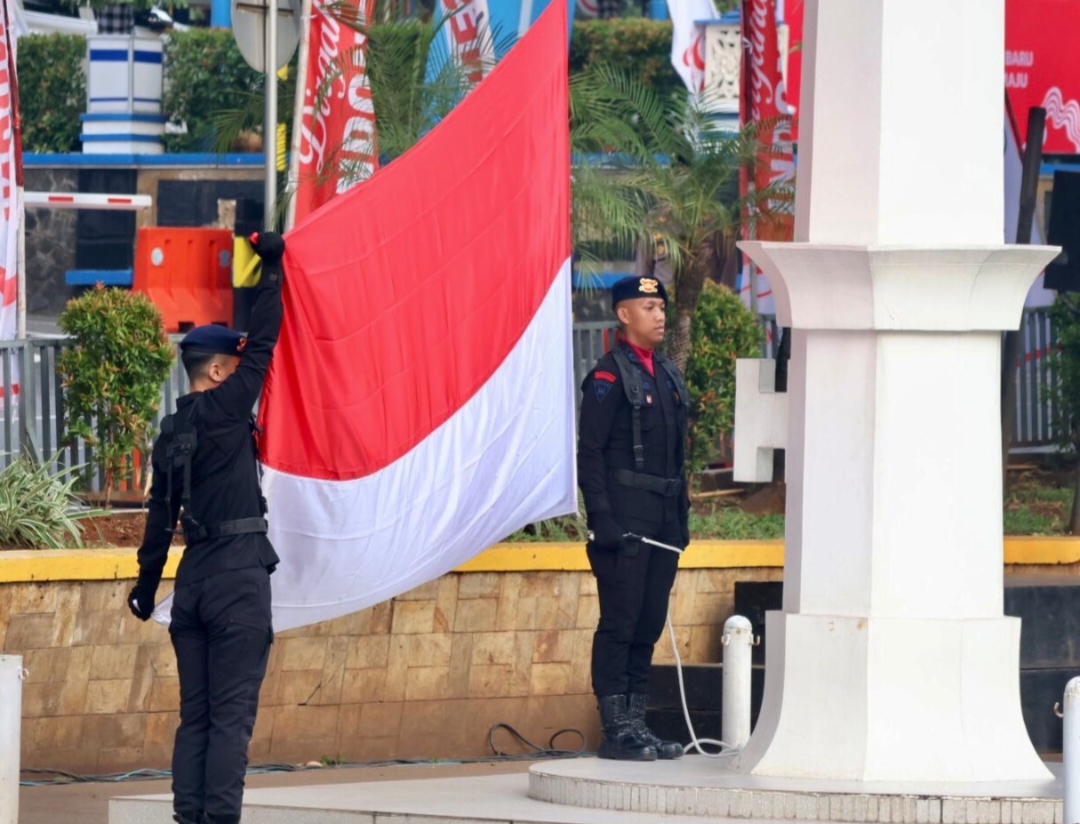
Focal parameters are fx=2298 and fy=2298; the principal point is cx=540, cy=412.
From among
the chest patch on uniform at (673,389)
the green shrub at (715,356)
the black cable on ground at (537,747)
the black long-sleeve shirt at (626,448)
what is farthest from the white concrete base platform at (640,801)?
the green shrub at (715,356)

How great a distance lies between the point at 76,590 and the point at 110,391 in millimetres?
1972

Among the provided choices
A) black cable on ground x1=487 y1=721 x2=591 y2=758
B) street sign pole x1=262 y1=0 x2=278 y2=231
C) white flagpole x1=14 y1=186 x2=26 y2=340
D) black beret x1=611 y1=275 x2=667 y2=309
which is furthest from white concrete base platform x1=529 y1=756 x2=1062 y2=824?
white flagpole x1=14 y1=186 x2=26 y2=340

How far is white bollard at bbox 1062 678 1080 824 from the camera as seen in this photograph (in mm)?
6895

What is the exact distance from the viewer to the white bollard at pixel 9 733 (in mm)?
8273

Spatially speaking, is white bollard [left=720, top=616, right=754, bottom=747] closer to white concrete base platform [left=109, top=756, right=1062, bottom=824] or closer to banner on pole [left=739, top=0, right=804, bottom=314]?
white concrete base platform [left=109, top=756, right=1062, bottom=824]

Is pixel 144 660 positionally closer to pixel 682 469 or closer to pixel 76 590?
pixel 76 590

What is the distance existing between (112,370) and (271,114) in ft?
6.12

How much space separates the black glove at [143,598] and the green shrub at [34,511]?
2.93m

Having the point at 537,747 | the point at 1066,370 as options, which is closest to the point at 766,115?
the point at 1066,370

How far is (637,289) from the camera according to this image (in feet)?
31.6

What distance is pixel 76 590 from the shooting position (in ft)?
34.4

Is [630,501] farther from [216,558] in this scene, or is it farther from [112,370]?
[112,370]

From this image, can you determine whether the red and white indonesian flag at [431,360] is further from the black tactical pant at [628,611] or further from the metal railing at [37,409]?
the metal railing at [37,409]

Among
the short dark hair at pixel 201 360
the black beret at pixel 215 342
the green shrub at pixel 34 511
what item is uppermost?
the black beret at pixel 215 342
